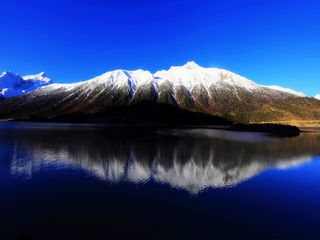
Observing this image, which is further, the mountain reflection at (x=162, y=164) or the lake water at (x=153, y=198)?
the mountain reflection at (x=162, y=164)

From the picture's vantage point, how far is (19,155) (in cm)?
4588

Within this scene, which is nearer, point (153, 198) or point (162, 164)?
point (153, 198)

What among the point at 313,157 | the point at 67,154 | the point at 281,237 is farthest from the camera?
the point at 313,157

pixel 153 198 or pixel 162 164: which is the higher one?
pixel 162 164

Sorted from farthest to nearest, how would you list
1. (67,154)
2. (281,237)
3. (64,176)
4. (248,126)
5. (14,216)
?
(248,126) → (67,154) → (64,176) → (14,216) → (281,237)

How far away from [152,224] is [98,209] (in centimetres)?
489

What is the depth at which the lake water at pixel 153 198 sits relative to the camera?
19.5m

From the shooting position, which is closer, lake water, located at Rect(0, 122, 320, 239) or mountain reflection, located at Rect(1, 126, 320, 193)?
lake water, located at Rect(0, 122, 320, 239)

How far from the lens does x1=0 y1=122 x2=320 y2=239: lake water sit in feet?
63.9

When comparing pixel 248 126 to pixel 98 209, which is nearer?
pixel 98 209

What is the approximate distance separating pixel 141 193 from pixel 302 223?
13.2 meters

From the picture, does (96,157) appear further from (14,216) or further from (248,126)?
(248,126)

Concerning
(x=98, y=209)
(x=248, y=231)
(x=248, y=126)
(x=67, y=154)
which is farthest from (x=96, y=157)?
(x=248, y=126)

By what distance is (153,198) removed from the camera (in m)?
26.4
